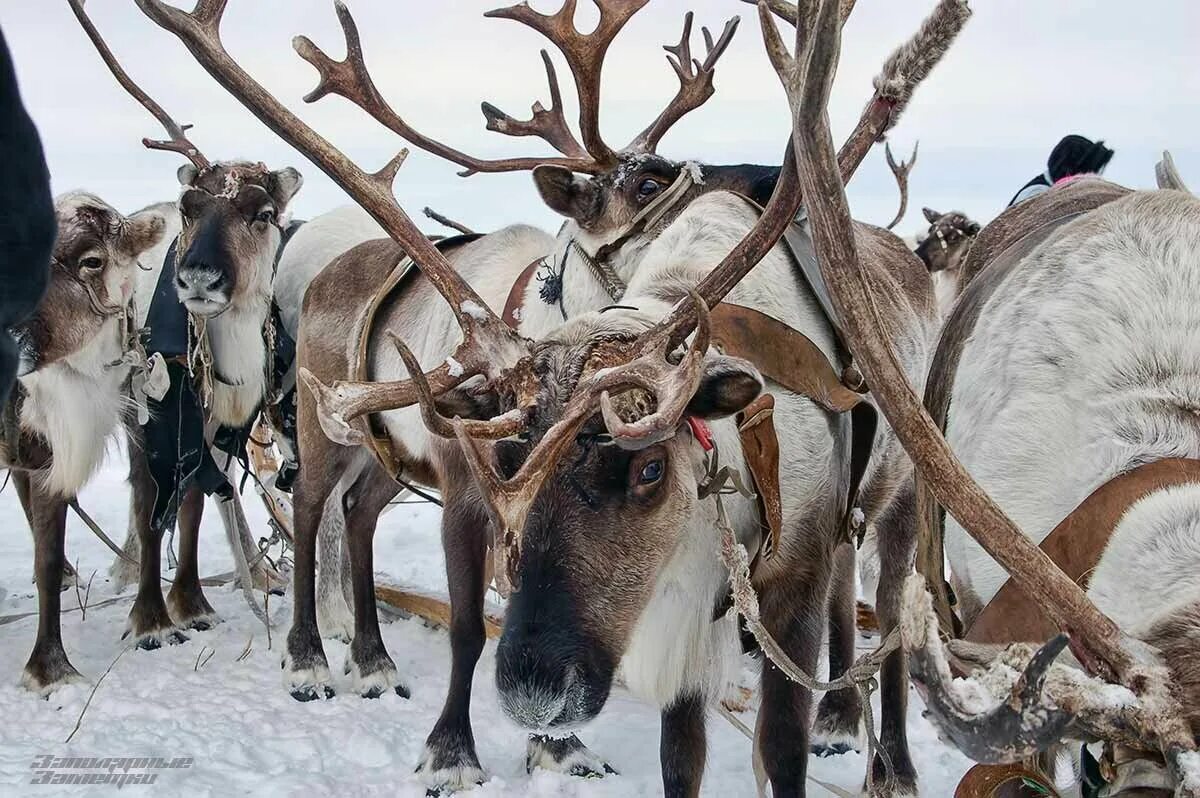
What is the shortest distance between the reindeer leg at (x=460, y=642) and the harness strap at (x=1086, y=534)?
234 cm

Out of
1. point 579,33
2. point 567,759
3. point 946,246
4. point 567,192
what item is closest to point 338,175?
point 567,192

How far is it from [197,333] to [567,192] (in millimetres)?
2253

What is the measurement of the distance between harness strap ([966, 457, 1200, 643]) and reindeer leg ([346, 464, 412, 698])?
3.59 metres

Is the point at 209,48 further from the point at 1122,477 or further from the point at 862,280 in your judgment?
the point at 1122,477

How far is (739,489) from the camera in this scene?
2.55 meters

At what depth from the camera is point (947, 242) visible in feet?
26.2

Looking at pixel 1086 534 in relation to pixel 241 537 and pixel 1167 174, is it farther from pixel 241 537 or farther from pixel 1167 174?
pixel 241 537

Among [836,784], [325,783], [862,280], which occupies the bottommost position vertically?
[325,783]

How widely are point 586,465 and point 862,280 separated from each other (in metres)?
0.83

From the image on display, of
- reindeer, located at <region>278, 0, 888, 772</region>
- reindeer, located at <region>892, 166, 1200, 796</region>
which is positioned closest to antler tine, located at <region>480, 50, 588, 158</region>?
reindeer, located at <region>278, 0, 888, 772</region>

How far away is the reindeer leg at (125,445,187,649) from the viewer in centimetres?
541

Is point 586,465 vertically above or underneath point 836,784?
above

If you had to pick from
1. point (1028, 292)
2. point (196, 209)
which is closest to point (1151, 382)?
point (1028, 292)

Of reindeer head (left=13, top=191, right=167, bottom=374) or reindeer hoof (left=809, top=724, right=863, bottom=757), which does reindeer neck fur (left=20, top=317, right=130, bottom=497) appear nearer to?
reindeer head (left=13, top=191, right=167, bottom=374)
